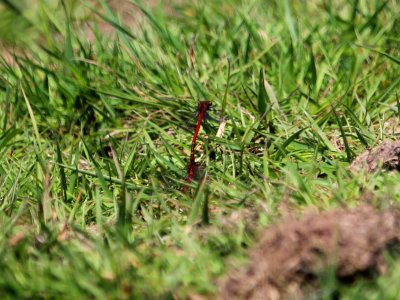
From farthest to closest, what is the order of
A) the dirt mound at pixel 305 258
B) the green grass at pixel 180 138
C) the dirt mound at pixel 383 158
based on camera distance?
the dirt mound at pixel 383 158 → the green grass at pixel 180 138 → the dirt mound at pixel 305 258

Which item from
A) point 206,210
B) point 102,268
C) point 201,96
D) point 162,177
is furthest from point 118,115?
point 102,268

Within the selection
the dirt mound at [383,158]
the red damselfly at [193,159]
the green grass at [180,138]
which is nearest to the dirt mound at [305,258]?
the green grass at [180,138]

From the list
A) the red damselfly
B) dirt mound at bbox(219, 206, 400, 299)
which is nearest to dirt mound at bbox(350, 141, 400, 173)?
the red damselfly

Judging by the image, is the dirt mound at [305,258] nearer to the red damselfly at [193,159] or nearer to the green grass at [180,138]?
the green grass at [180,138]

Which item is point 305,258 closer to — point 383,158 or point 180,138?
point 383,158

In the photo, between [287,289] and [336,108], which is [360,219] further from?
[336,108]

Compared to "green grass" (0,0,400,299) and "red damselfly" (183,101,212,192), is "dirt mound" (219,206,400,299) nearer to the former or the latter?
"green grass" (0,0,400,299)
